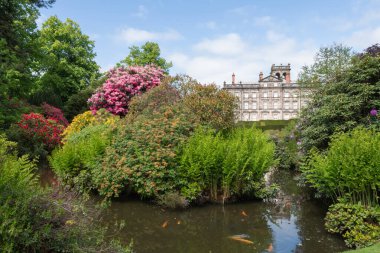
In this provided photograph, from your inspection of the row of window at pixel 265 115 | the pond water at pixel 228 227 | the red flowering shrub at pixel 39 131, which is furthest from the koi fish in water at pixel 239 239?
the row of window at pixel 265 115

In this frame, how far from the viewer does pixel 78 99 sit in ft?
82.5

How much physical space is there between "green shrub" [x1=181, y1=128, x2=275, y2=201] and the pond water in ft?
1.49

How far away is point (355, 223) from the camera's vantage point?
573cm

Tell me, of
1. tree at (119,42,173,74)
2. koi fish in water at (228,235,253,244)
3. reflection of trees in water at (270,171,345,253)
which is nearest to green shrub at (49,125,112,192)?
koi fish in water at (228,235,253,244)

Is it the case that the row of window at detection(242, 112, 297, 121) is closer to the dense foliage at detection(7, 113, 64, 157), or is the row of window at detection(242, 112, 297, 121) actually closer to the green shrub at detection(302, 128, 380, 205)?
the dense foliage at detection(7, 113, 64, 157)

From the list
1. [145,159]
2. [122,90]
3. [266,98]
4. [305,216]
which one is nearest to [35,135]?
[122,90]

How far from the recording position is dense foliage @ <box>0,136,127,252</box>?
322 centimetres

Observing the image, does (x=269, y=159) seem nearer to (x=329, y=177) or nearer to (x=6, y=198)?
(x=329, y=177)

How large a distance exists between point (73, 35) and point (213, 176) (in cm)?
2889

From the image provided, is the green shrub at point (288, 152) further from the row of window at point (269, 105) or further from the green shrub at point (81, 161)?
the row of window at point (269, 105)

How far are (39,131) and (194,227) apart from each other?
12.2m

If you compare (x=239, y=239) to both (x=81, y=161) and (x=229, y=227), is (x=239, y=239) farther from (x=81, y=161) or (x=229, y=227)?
(x=81, y=161)

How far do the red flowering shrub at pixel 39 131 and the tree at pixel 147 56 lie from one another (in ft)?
69.6

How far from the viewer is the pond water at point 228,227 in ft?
18.2
